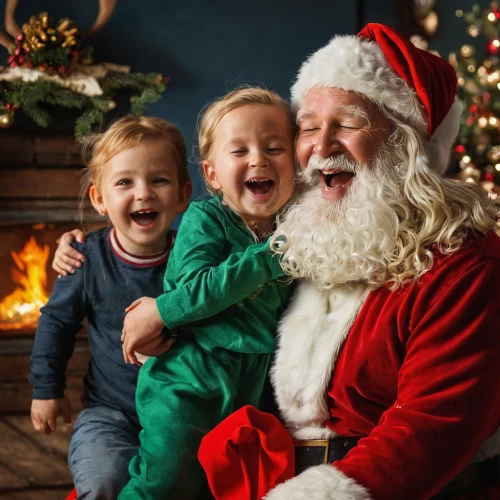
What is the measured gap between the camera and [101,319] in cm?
220

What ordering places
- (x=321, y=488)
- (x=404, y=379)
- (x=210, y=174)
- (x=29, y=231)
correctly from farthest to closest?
(x=29, y=231) < (x=210, y=174) < (x=404, y=379) < (x=321, y=488)

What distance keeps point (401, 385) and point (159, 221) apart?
99 centimetres

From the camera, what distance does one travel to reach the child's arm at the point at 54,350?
2.17 metres

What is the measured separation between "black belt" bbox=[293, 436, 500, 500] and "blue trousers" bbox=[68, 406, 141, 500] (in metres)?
0.58

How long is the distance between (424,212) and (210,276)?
511 millimetres

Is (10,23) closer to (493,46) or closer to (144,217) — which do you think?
(144,217)

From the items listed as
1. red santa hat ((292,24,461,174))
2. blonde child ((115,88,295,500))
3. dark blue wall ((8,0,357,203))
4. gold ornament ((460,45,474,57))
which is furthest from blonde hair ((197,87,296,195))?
gold ornament ((460,45,474,57))

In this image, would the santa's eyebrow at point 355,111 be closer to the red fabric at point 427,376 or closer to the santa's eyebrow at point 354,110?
the santa's eyebrow at point 354,110

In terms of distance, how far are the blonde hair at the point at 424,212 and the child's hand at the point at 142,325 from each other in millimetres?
575

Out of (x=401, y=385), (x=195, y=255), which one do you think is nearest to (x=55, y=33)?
(x=195, y=255)

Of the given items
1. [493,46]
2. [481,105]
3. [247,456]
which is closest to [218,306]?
[247,456]

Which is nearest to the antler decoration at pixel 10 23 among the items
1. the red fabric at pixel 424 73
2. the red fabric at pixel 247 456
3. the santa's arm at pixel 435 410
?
the red fabric at pixel 424 73

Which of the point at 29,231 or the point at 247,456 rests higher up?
the point at 29,231

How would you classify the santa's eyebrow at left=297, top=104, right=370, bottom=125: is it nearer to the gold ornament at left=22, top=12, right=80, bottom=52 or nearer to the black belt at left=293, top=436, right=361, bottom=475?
the black belt at left=293, top=436, right=361, bottom=475
